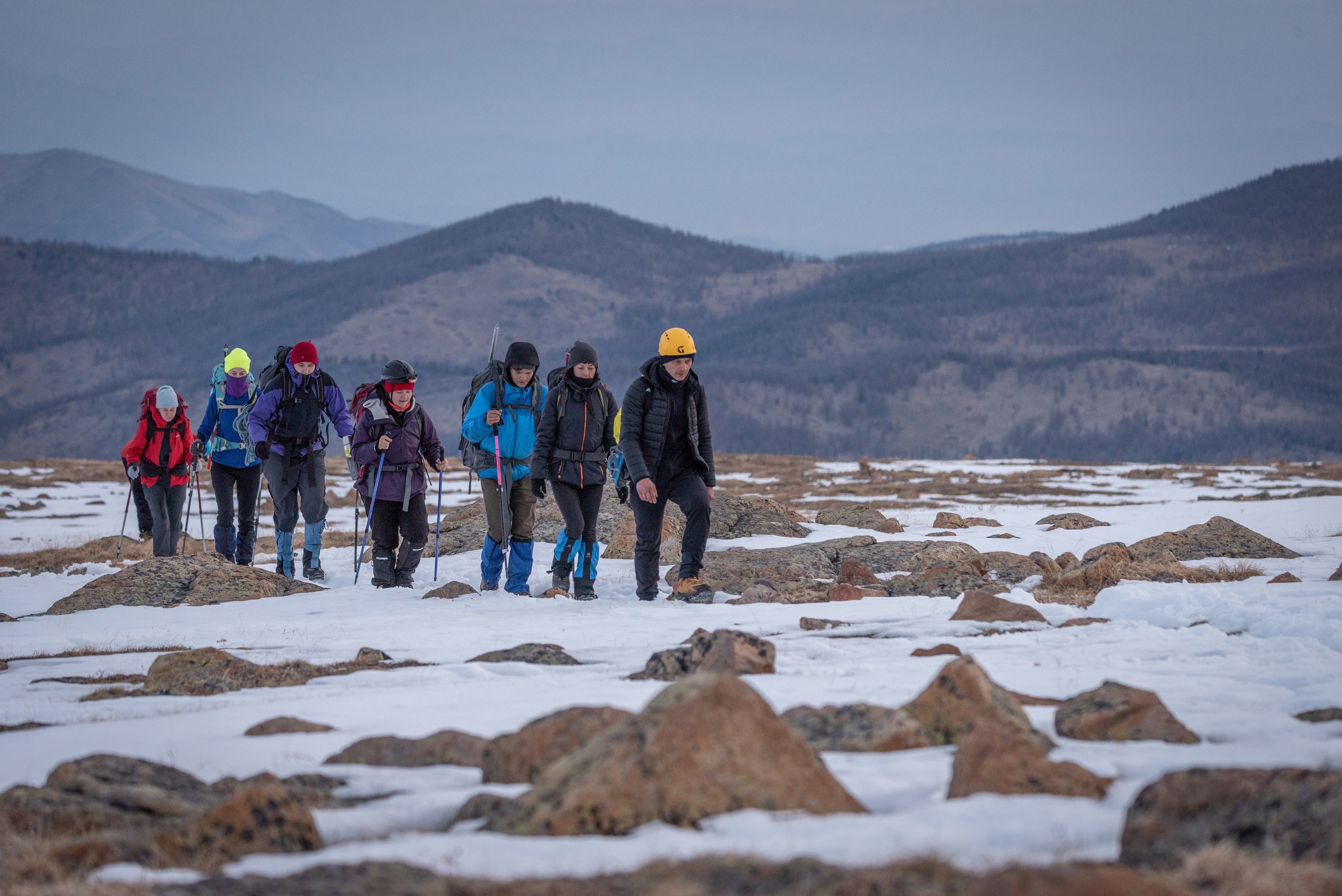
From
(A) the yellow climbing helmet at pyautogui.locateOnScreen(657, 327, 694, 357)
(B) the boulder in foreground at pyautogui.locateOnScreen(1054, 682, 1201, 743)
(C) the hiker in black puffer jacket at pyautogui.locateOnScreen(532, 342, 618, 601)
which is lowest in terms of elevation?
(B) the boulder in foreground at pyautogui.locateOnScreen(1054, 682, 1201, 743)

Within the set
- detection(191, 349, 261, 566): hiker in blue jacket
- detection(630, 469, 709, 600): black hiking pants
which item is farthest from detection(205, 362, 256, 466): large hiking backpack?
detection(630, 469, 709, 600): black hiking pants

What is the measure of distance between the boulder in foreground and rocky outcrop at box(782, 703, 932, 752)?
66cm

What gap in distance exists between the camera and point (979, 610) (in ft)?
27.3

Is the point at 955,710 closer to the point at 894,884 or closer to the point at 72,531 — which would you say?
the point at 894,884

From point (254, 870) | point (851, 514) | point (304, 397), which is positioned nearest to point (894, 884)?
point (254, 870)

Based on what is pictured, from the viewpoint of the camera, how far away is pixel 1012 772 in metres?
4.16

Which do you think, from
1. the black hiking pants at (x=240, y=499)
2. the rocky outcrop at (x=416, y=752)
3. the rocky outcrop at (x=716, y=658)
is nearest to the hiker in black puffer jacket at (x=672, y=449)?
the rocky outcrop at (x=716, y=658)

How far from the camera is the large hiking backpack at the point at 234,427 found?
41.5ft

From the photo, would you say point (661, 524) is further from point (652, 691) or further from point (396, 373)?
point (652, 691)

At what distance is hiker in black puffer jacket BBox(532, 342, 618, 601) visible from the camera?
10328mm

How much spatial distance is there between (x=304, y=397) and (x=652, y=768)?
30.6ft

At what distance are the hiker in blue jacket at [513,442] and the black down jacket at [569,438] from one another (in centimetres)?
28

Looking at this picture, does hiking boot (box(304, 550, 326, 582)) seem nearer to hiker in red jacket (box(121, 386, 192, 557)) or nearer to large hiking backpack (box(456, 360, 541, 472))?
hiker in red jacket (box(121, 386, 192, 557))

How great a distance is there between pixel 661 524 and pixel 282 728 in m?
5.15
